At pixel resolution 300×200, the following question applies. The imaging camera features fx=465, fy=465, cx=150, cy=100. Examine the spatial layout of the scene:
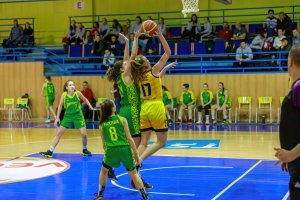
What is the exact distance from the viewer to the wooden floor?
35.0ft

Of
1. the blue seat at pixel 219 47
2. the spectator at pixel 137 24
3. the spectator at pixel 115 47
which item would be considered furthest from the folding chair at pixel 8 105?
the blue seat at pixel 219 47

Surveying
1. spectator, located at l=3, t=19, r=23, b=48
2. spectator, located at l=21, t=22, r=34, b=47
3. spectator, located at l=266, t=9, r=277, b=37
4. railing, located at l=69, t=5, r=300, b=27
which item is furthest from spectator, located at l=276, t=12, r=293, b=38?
spectator, located at l=3, t=19, r=23, b=48

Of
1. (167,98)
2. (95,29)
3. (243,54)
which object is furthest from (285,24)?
(95,29)

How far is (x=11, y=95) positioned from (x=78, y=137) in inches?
367

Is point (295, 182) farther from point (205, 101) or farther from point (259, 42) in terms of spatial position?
point (259, 42)

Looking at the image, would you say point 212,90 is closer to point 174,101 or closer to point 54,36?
point 174,101

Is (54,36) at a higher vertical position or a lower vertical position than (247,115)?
higher

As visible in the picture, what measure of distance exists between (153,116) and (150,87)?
428 mm

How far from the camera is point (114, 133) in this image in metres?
5.97

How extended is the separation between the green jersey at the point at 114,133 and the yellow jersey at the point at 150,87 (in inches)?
38.4

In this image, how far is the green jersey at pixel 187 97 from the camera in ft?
61.9

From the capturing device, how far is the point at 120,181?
7621 millimetres

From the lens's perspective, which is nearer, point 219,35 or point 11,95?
point 219,35

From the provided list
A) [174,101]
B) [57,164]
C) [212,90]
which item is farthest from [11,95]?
[57,164]
